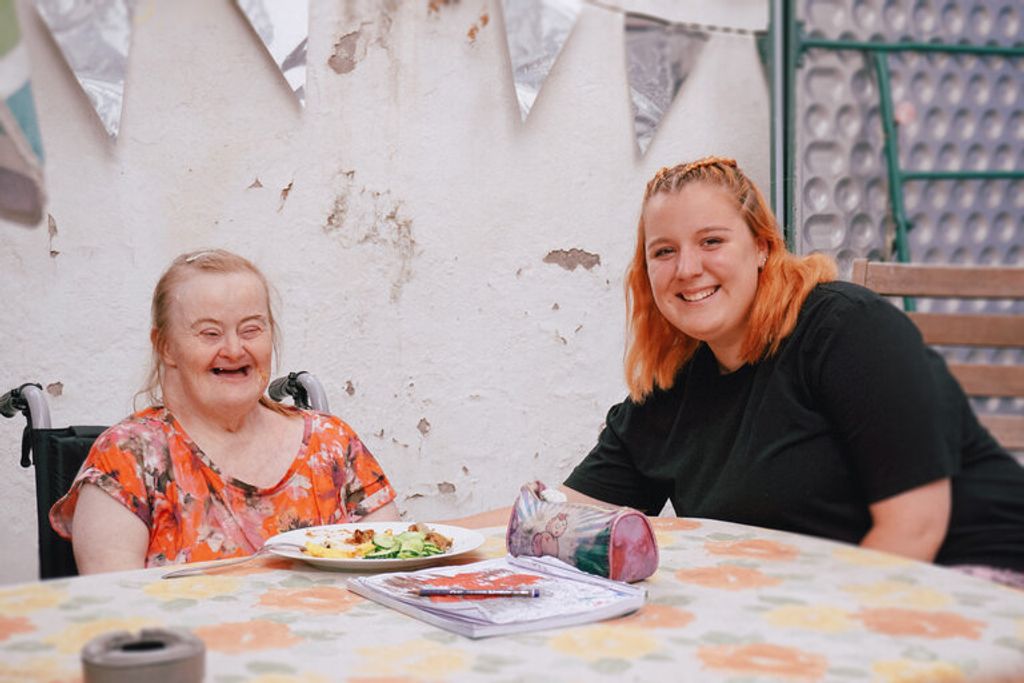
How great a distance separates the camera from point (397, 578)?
34.2 inches

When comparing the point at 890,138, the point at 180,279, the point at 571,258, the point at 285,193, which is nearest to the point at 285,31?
the point at 285,193

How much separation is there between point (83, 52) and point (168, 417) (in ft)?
2.71

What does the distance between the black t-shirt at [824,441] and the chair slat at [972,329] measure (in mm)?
12

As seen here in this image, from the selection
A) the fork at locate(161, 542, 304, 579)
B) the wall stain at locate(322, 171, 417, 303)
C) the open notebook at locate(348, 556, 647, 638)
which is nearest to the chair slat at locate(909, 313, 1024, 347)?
the open notebook at locate(348, 556, 647, 638)

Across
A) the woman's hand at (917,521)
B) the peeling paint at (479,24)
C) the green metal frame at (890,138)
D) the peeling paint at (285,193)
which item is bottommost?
the woman's hand at (917,521)

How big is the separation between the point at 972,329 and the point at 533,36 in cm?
150

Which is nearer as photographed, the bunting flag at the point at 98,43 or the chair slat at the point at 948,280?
the chair slat at the point at 948,280

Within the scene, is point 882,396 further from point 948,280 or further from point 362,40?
point 362,40

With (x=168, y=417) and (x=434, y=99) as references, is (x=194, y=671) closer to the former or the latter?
(x=168, y=417)

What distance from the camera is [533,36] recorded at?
212 centimetres

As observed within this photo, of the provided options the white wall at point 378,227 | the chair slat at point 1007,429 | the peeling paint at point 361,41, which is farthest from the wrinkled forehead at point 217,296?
the peeling paint at point 361,41

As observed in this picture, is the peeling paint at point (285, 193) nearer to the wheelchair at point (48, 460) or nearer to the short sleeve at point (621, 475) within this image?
the wheelchair at point (48, 460)

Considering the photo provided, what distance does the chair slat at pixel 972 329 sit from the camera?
0.73m

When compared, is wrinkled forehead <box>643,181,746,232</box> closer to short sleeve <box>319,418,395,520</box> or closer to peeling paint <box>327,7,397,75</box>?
short sleeve <box>319,418,395,520</box>
